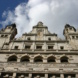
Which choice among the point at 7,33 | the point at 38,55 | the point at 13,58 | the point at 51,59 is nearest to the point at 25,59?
the point at 13,58

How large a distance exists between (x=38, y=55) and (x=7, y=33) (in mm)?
7846

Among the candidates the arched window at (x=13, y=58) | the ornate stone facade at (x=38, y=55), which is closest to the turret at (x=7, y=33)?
the ornate stone facade at (x=38, y=55)

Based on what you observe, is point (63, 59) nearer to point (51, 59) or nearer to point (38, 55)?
point (51, 59)

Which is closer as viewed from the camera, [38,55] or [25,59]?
[25,59]

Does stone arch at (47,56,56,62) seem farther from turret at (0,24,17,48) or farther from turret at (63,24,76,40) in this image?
turret at (0,24,17,48)

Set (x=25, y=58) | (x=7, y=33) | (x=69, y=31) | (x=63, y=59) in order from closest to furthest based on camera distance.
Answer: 1. (x=63, y=59)
2. (x=25, y=58)
3. (x=7, y=33)
4. (x=69, y=31)

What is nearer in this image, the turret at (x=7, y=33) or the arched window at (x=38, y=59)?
the arched window at (x=38, y=59)

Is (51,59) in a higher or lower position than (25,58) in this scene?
lower

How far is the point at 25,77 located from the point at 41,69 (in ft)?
6.87

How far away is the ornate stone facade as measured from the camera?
2045 cm

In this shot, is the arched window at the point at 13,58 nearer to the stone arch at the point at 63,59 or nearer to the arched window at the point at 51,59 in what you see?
the arched window at the point at 51,59

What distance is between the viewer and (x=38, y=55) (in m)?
23.7

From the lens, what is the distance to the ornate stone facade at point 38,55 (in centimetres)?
2045

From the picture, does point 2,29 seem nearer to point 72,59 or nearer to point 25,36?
point 25,36
